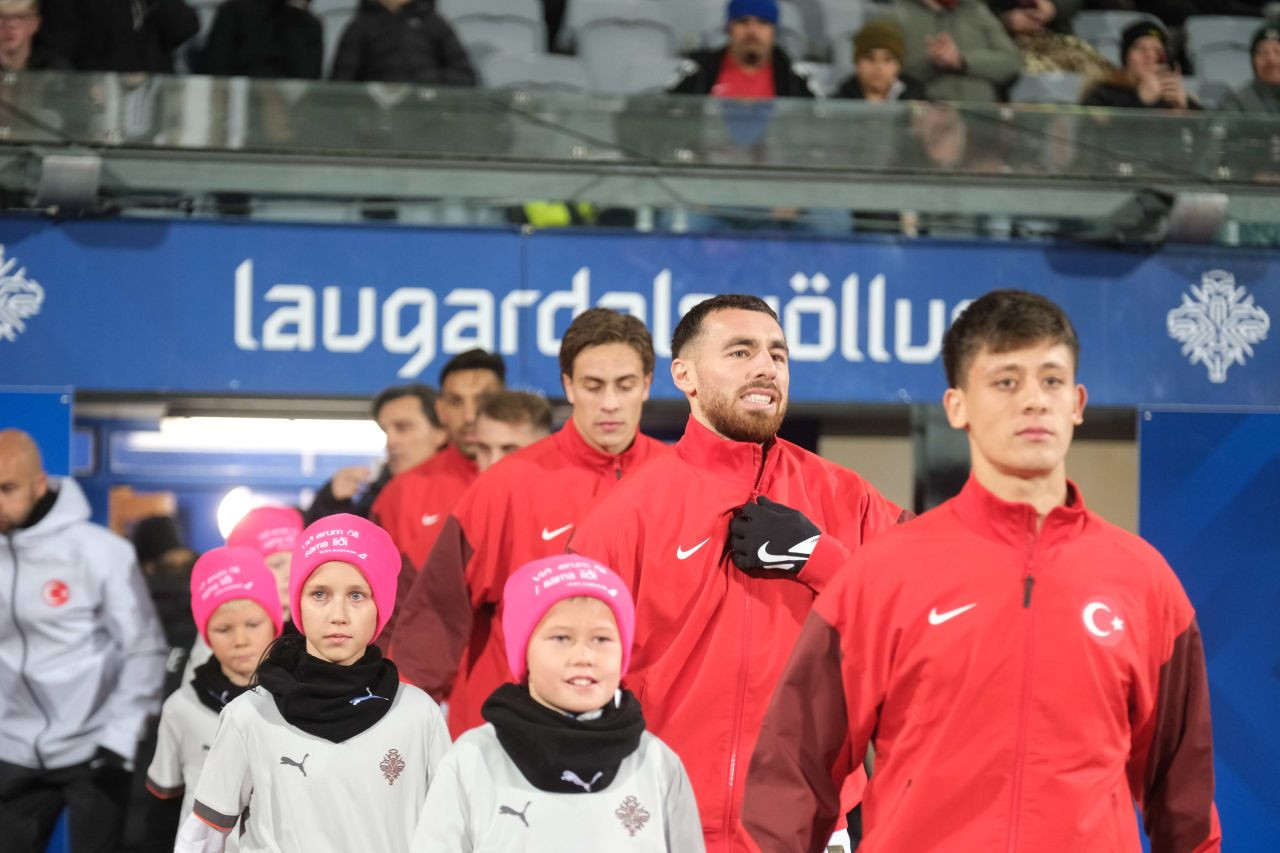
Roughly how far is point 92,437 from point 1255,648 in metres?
4.89

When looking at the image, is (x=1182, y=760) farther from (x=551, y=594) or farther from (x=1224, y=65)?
(x=1224, y=65)

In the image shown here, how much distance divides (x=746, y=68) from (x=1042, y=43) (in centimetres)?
207

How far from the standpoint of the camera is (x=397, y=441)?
6609 mm

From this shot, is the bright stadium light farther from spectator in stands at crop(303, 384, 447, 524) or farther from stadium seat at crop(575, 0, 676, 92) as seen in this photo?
stadium seat at crop(575, 0, 676, 92)

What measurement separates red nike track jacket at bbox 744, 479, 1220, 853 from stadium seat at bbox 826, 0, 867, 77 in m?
6.27

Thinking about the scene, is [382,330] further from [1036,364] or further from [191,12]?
[1036,364]

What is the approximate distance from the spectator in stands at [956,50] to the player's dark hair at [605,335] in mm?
3504

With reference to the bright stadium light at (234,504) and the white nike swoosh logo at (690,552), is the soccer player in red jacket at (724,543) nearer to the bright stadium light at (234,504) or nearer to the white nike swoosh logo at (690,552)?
the white nike swoosh logo at (690,552)

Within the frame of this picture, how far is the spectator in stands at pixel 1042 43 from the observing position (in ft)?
28.7

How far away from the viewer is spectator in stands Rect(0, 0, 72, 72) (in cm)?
686

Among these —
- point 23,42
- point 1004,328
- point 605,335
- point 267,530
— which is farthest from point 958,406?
point 23,42

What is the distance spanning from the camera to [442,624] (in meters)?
5.00

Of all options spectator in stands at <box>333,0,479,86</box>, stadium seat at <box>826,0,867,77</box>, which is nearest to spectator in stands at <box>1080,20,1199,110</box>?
stadium seat at <box>826,0,867,77</box>

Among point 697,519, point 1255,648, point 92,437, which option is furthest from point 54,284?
point 1255,648
